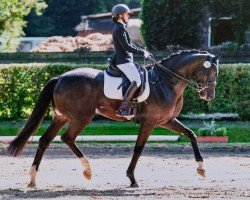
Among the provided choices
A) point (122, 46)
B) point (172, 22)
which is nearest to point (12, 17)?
point (172, 22)

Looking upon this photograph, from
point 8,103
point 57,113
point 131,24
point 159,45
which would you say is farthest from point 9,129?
point 131,24

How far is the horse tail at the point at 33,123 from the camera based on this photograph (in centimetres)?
1450

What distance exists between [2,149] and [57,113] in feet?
17.3

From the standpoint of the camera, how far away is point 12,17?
35062mm

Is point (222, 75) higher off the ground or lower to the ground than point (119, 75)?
lower

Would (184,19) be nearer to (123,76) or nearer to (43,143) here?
(123,76)

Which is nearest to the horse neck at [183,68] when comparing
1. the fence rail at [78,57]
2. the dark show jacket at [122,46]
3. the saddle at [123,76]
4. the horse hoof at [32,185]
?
the saddle at [123,76]

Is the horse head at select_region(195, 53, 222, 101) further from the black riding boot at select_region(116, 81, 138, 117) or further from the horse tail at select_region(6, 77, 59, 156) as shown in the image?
the horse tail at select_region(6, 77, 59, 156)

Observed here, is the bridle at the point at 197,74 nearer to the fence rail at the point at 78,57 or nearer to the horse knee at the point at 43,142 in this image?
the horse knee at the point at 43,142

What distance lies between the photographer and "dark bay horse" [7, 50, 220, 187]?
14570mm

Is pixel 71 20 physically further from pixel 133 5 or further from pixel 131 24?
pixel 131 24

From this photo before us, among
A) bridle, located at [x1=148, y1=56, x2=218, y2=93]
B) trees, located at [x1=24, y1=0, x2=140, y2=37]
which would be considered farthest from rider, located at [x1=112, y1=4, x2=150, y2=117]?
trees, located at [x1=24, y1=0, x2=140, y2=37]

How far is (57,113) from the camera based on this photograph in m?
14.8

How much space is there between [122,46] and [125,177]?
8.09ft
